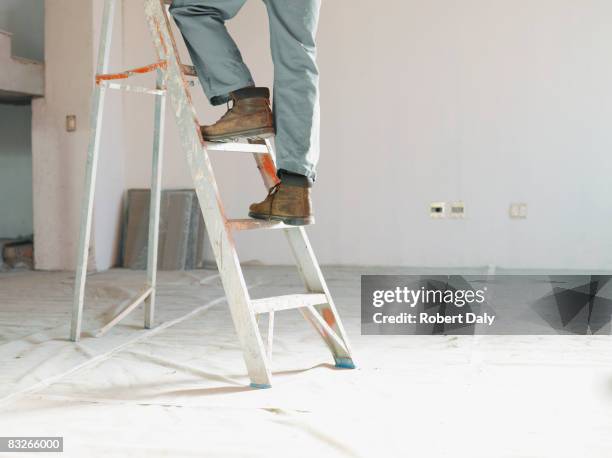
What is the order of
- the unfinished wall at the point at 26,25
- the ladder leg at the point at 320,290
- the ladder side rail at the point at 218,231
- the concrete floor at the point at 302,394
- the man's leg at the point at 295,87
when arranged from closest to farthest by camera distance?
the concrete floor at the point at 302,394, the man's leg at the point at 295,87, the ladder side rail at the point at 218,231, the ladder leg at the point at 320,290, the unfinished wall at the point at 26,25

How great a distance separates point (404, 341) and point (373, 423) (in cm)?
116

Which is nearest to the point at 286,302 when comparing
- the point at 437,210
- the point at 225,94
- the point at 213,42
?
the point at 225,94

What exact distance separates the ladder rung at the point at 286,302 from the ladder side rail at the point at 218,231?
0.05 m

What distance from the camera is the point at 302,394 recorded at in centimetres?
208

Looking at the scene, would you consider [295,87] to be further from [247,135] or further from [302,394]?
[302,394]

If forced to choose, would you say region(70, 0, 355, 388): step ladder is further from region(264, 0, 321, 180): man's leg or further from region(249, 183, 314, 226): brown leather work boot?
region(264, 0, 321, 180): man's leg

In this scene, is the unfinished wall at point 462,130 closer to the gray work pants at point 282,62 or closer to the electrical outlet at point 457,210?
the electrical outlet at point 457,210

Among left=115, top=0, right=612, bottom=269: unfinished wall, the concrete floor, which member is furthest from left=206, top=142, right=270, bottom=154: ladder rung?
left=115, top=0, right=612, bottom=269: unfinished wall

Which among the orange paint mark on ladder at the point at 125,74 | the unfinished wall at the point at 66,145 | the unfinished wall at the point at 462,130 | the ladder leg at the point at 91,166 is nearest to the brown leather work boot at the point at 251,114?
the orange paint mark on ladder at the point at 125,74

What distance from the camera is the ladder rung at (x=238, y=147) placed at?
2205mm

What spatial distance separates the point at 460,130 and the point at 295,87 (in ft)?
12.7

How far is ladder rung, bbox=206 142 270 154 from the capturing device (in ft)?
7.23

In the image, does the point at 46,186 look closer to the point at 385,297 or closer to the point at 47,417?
the point at 385,297

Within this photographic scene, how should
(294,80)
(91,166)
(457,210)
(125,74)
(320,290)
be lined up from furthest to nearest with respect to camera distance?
(457,210) < (91,166) < (125,74) < (320,290) < (294,80)
